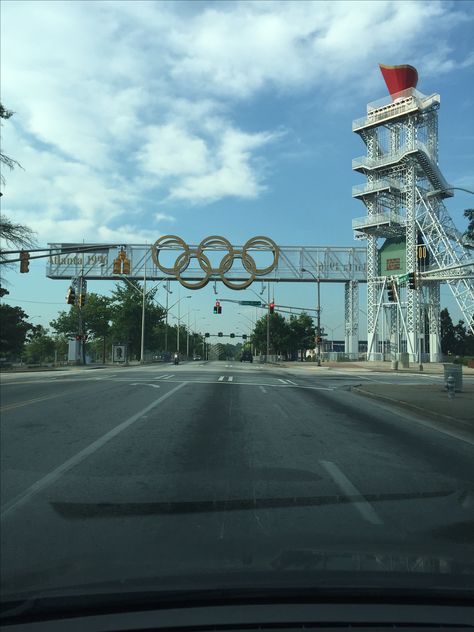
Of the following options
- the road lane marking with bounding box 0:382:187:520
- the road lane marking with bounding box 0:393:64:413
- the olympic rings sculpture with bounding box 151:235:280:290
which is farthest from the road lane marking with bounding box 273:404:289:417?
the olympic rings sculpture with bounding box 151:235:280:290

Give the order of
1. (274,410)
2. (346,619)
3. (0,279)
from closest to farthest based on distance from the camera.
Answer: (346,619), (274,410), (0,279)

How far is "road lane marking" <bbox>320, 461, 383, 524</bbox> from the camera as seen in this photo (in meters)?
5.98

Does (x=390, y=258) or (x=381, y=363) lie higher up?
(x=390, y=258)

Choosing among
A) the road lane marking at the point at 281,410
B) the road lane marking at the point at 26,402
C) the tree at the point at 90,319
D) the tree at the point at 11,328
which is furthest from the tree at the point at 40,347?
the road lane marking at the point at 281,410

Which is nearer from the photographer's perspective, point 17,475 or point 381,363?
point 17,475

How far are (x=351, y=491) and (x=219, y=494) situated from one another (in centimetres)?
157

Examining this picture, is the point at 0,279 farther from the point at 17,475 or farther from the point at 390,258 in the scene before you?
the point at 390,258

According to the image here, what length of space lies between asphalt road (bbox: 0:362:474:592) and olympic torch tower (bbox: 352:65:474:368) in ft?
176

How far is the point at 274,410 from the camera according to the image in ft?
50.6

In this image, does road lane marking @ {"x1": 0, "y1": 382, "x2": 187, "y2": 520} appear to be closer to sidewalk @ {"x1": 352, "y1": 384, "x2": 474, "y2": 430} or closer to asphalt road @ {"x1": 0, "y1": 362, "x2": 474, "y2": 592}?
asphalt road @ {"x1": 0, "y1": 362, "x2": 474, "y2": 592}

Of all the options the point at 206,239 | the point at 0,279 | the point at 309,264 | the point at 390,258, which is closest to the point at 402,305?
the point at 390,258

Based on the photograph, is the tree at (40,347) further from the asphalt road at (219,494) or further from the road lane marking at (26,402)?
the asphalt road at (219,494)

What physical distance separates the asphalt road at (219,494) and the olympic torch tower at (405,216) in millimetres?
53770

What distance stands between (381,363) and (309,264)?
49.6ft
